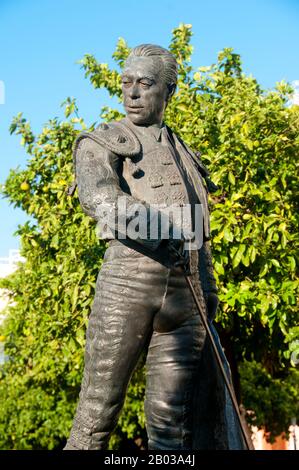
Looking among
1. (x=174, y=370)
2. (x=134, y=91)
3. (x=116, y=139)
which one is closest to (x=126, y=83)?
(x=134, y=91)

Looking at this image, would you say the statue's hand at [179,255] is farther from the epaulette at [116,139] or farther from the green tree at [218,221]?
the green tree at [218,221]

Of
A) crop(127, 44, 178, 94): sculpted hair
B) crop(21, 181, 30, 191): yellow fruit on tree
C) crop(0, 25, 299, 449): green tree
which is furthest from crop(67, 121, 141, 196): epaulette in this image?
crop(21, 181, 30, 191): yellow fruit on tree

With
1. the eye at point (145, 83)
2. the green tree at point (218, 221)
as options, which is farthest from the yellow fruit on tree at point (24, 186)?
the eye at point (145, 83)

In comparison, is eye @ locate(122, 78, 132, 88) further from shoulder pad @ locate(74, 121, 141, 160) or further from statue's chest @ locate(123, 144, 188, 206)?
statue's chest @ locate(123, 144, 188, 206)

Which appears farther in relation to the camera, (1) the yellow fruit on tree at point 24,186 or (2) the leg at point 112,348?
(1) the yellow fruit on tree at point 24,186

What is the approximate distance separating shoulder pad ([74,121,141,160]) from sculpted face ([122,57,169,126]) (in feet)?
0.47

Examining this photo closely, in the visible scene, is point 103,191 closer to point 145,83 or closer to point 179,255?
point 179,255

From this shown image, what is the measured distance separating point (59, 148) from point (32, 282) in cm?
202

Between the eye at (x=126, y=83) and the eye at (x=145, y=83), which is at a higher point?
the eye at (x=126, y=83)

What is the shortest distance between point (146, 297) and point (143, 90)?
129cm

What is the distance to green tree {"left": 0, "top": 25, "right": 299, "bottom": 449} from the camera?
958cm

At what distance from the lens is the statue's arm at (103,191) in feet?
14.0

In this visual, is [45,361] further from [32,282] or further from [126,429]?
[126,429]

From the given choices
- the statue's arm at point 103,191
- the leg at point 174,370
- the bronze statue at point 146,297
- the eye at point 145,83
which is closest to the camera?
the statue's arm at point 103,191
